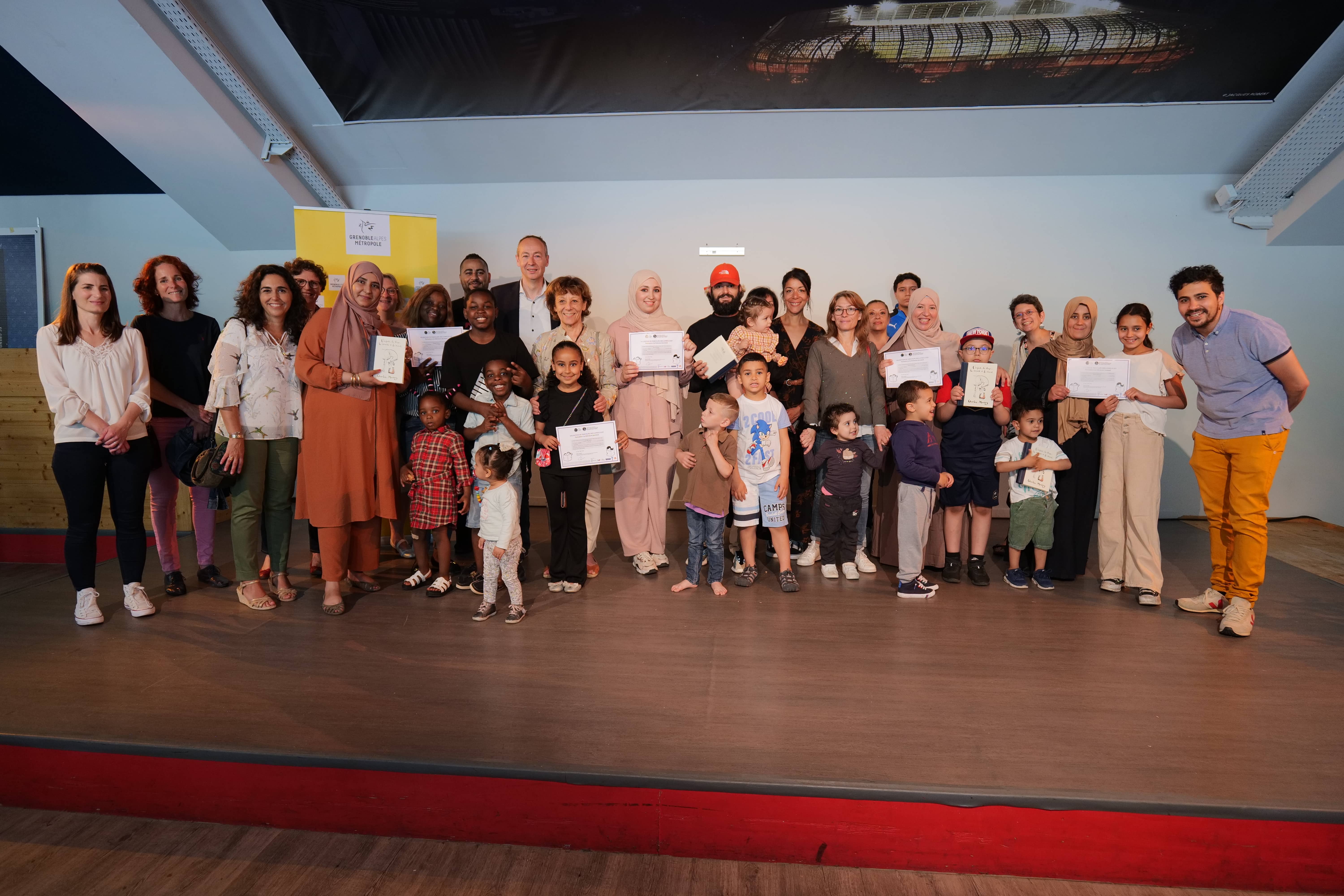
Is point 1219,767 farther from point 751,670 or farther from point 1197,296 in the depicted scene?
point 1197,296

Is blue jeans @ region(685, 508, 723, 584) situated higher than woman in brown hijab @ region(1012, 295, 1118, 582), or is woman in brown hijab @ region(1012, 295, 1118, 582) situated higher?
woman in brown hijab @ region(1012, 295, 1118, 582)

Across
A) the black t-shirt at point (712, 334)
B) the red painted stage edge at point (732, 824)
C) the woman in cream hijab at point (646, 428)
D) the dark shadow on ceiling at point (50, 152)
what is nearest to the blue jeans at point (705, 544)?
the woman in cream hijab at point (646, 428)

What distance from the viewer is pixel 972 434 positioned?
3.96 meters

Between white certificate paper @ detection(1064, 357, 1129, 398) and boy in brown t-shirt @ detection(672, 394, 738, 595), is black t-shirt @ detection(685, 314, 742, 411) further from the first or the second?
white certificate paper @ detection(1064, 357, 1129, 398)

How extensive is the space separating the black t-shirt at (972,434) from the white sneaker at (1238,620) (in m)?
1.27

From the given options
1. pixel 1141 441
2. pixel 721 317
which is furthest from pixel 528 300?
pixel 1141 441

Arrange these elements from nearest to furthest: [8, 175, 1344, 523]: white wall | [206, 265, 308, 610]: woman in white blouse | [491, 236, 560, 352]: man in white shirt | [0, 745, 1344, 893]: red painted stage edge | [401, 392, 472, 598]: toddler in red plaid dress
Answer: [0, 745, 1344, 893]: red painted stage edge → [206, 265, 308, 610]: woman in white blouse → [401, 392, 472, 598]: toddler in red plaid dress → [491, 236, 560, 352]: man in white shirt → [8, 175, 1344, 523]: white wall

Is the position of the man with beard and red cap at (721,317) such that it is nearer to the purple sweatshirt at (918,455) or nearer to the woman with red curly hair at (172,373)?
the purple sweatshirt at (918,455)

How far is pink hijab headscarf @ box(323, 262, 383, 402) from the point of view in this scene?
3.42 metres

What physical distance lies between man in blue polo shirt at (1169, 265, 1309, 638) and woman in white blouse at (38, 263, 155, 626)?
5.11 meters

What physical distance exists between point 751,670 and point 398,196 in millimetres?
5379

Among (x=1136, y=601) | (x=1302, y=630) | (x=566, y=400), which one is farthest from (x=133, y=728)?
(x=1302, y=630)

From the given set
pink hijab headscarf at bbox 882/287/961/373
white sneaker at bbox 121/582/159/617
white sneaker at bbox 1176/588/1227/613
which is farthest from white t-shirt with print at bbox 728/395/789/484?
white sneaker at bbox 121/582/159/617

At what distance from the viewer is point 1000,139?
5316 millimetres
